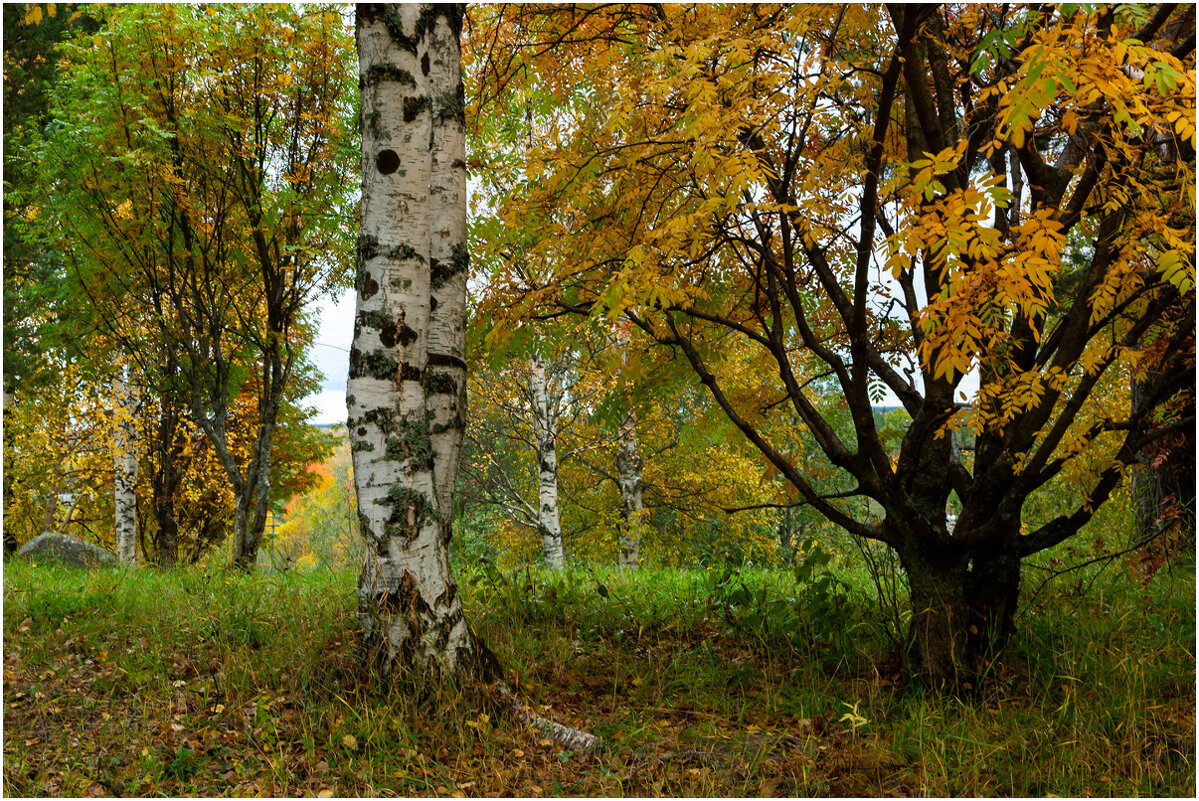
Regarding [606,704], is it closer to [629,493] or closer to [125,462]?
[629,493]

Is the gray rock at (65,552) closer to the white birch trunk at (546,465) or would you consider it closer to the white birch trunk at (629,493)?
the white birch trunk at (546,465)

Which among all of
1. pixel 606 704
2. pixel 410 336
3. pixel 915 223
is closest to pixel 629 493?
pixel 606 704

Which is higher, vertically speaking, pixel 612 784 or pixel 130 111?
pixel 130 111

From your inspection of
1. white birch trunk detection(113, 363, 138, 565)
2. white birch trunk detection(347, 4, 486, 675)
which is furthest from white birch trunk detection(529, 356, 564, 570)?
white birch trunk detection(347, 4, 486, 675)

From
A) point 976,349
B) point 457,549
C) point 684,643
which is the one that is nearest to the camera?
point 976,349

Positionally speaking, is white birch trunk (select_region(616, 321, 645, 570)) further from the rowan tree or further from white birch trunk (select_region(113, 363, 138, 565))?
white birch trunk (select_region(113, 363, 138, 565))

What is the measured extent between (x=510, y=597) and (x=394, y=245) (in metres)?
2.65

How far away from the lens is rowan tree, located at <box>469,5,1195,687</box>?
2.78 m

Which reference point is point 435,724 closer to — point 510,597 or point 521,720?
point 521,720

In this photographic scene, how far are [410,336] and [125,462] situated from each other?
1076 centimetres

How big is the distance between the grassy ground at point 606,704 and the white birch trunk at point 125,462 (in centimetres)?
699

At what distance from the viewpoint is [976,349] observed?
9.08 ft

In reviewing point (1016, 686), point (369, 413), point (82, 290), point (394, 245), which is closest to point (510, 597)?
point (369, 413)

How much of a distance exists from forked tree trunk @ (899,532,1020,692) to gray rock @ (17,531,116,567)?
9581mm
